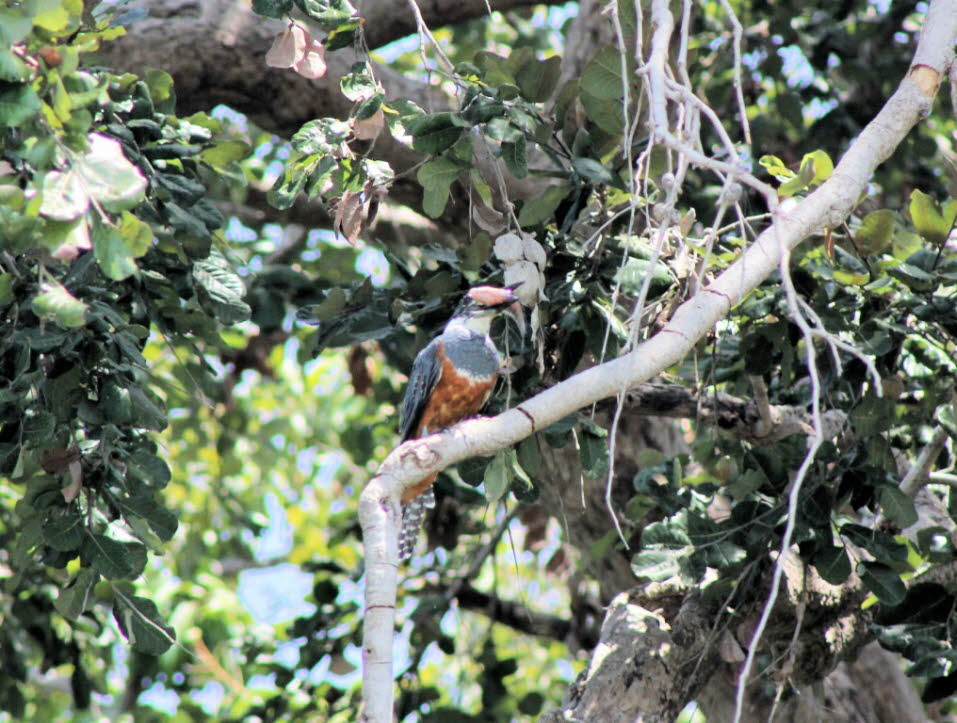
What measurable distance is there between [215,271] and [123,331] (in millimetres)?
321

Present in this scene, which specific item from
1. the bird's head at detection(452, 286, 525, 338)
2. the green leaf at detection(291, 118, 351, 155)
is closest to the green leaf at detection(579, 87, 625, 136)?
the bird's head at detection(452, 286, 525, 338)

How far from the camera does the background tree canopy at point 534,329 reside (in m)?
2.16

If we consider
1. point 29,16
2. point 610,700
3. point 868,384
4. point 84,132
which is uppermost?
point 29,16

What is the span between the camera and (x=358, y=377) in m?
4.59

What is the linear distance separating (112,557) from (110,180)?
104 centimetres

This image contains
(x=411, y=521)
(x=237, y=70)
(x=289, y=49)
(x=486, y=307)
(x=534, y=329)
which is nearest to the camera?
(x=534, y=329)

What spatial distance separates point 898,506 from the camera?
2750 millimetres

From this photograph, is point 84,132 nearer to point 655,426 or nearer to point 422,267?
point 422,267

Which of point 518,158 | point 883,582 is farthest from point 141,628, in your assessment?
point 883,582

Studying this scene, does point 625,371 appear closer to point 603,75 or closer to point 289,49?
point 603,75

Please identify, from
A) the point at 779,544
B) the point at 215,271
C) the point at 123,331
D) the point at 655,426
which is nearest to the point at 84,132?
the point at 123,331

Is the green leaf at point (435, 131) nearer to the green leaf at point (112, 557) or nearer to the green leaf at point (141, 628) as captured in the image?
the green leaf at point (112, 557)

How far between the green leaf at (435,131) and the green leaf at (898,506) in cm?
132

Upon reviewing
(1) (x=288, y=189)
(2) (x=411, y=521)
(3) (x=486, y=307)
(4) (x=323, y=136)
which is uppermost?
(4) (x=323, y=136)
